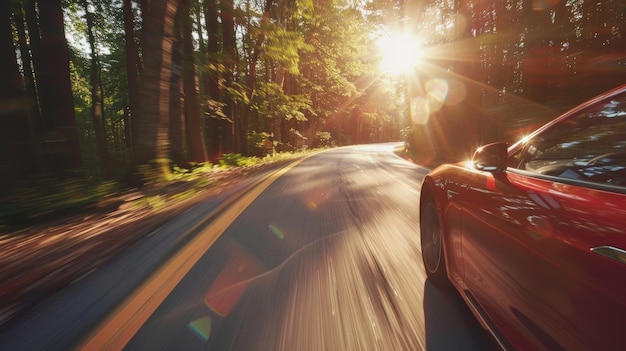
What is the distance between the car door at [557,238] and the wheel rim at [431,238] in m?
0.72

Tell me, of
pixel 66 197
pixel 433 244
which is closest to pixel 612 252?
pixel 433 244

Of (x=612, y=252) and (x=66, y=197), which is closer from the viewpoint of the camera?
(x=612, y=252)

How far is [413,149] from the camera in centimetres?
2331

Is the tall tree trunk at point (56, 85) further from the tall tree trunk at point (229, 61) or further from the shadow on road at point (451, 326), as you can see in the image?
the shadow on road at point (451, 326)

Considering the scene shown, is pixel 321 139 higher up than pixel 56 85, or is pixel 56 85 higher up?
pixel 56 85

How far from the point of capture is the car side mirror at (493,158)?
240 centimetres

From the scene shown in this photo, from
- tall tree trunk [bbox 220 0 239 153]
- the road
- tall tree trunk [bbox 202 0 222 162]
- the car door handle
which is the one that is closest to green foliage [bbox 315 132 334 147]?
tall tree trunk [bbox 220 0 239 153]

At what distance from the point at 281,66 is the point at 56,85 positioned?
10163mm

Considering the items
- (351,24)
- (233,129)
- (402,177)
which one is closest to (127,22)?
(233,129)

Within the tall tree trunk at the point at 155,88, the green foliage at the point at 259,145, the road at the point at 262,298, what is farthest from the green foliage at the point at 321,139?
the road at the point at 262,298

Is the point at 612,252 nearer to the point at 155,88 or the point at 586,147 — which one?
the point at 586,147

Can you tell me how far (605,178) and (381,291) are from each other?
1648 mm

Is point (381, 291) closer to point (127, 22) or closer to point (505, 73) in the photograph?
point (505, 73)

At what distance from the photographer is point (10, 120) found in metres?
6.73
